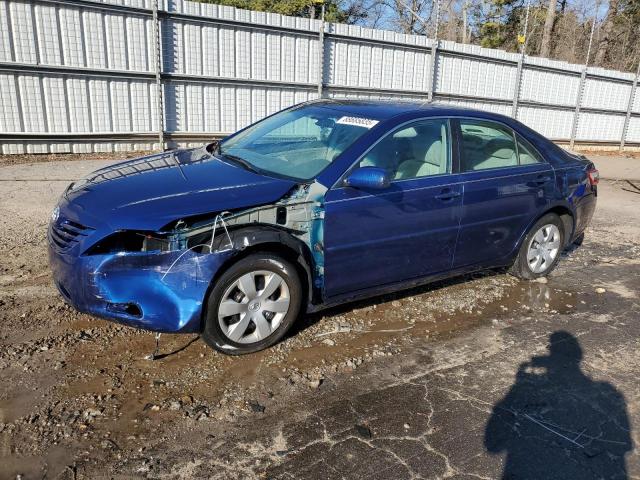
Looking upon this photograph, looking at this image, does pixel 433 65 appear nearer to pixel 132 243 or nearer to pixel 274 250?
pixel 274 250

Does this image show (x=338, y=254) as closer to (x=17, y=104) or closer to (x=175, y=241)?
(x=175, y=241)

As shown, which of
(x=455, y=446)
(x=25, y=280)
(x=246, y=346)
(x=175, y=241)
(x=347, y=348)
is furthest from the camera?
(x=25, y=280)

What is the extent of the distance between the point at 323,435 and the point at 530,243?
321 centimetres

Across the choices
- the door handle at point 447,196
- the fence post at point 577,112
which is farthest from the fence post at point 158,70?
the fence post at point 577,112

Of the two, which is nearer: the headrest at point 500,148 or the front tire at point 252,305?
the front tire at point 252,305

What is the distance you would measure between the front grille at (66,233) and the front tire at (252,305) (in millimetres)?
874

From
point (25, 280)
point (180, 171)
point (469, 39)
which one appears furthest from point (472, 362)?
point (469, 39)

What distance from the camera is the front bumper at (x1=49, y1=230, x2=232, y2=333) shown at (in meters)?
3.22

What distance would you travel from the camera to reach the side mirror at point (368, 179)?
146 inches

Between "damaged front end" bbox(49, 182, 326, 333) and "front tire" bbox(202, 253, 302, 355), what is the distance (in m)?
0.09

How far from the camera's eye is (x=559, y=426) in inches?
124

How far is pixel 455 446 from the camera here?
2938 millimetres

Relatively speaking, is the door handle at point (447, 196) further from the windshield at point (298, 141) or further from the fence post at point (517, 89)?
the fence post at point (517, 89)

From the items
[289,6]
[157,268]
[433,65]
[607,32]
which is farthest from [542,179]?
[607,32]
